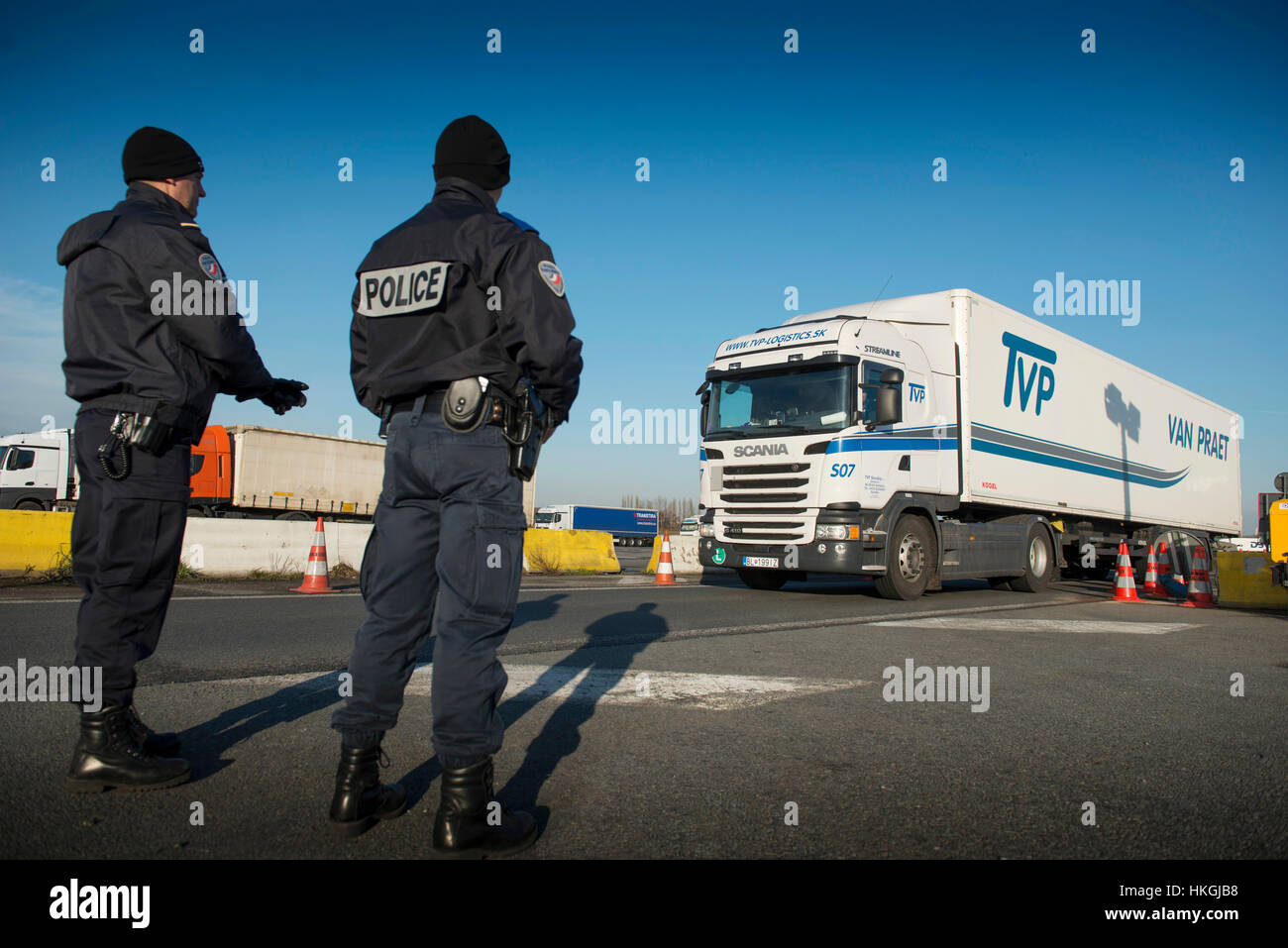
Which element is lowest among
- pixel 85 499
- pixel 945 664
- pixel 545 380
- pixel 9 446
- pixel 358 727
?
pixel 945 664

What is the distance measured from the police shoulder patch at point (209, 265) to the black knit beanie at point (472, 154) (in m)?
0.84

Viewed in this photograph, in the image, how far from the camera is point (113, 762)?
257 cm

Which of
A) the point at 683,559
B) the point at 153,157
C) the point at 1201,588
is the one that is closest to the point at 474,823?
the point at 153,157

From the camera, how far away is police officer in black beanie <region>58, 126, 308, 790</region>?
8.70 ft

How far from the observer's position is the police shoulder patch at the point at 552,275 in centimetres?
242

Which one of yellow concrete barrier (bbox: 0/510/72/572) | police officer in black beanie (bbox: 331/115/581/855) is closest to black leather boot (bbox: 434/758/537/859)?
police officer in black beanie (bbox: 331/115/581/855)

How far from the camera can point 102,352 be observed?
2756 mm

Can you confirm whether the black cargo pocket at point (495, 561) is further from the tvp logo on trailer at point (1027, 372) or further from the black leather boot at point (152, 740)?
the tvp logo on trailer at point (1027, 372)

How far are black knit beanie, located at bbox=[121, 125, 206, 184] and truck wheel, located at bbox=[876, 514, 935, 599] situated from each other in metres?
8.76
